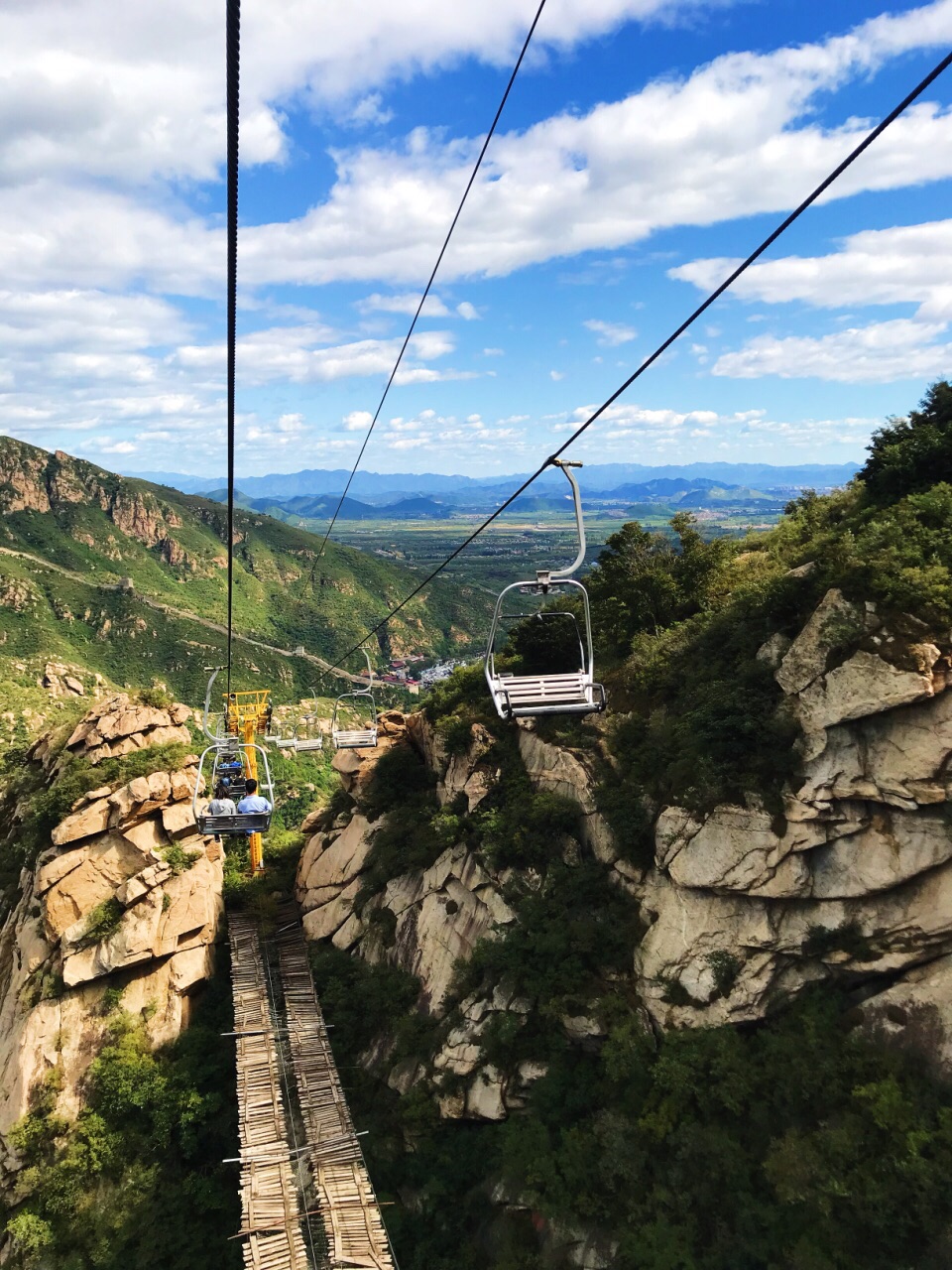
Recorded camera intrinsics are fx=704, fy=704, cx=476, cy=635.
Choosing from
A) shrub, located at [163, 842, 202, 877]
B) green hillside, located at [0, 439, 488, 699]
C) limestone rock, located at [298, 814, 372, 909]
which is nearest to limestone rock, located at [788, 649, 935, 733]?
limestone rock, located at [298, 814, 372, 909]

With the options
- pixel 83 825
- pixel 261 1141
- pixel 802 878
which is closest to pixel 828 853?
pixel 802 878

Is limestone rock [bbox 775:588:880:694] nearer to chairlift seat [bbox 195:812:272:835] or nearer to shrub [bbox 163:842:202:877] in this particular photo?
chairlift seat [bbox 195:812:272:835]

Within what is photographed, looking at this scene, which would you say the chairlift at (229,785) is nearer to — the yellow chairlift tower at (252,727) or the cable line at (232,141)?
the cable line at (232,141)

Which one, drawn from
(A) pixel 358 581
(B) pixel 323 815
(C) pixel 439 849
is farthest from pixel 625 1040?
(A) pixel 358 581

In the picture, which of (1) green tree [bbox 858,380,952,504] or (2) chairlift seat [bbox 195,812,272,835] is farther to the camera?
(1) green tree [bbox 858,380,952,504]

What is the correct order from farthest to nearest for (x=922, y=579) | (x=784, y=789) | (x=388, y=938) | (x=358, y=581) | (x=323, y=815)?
(x=358, y=581), (x=323, y=815), (x=388, y=938), (x=784, y=789), (x=922, y=579)

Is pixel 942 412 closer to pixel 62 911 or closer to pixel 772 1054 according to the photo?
pixel 772 1054
